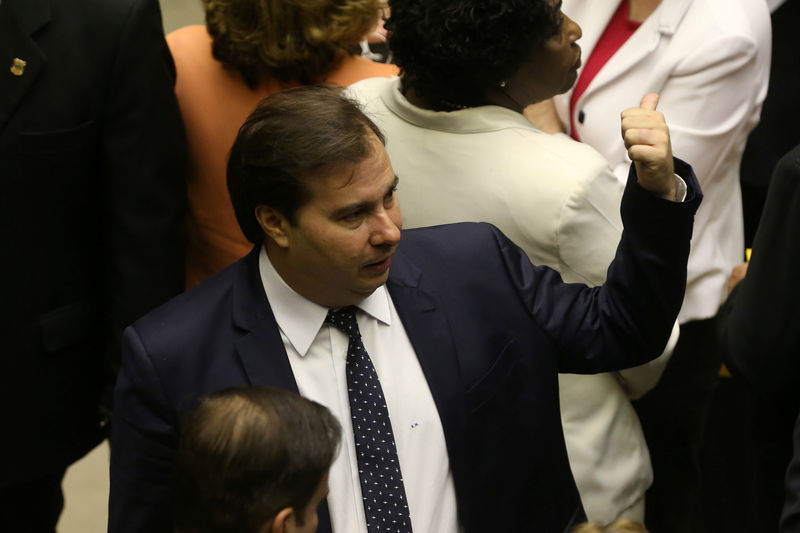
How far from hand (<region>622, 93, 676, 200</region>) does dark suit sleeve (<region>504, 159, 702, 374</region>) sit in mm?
23

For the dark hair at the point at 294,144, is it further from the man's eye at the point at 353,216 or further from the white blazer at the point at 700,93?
the white blazer at the point at 700,93

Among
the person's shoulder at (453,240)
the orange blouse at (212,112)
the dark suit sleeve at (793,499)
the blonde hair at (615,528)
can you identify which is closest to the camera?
the blonde hair at (615,528)

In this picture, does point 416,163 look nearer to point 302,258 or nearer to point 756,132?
point 302,258

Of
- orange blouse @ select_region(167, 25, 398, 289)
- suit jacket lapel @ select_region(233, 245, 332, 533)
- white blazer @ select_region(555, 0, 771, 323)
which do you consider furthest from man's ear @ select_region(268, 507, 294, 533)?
white blazer @ select_region(555, 0, 771, 323)

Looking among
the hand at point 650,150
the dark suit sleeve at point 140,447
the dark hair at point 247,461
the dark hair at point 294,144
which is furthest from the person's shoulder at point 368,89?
the dark hair at point 247,461

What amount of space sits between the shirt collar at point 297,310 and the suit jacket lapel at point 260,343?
0.01 metres

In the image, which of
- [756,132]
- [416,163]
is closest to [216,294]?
[416,163]

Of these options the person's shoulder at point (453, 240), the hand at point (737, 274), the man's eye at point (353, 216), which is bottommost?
the hand at point (737, 274)

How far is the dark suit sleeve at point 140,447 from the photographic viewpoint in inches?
73.0

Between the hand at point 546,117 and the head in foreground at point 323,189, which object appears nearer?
the head in foreground at point 323,189

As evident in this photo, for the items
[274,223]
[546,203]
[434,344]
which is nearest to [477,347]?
[434,344]

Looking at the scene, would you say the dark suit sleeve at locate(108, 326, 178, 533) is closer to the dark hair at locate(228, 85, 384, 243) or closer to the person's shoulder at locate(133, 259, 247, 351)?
the person's shoulder at locate(133, 259, 247, 351)

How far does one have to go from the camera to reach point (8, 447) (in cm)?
257

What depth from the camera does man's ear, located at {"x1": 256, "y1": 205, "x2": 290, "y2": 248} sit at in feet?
6.19
